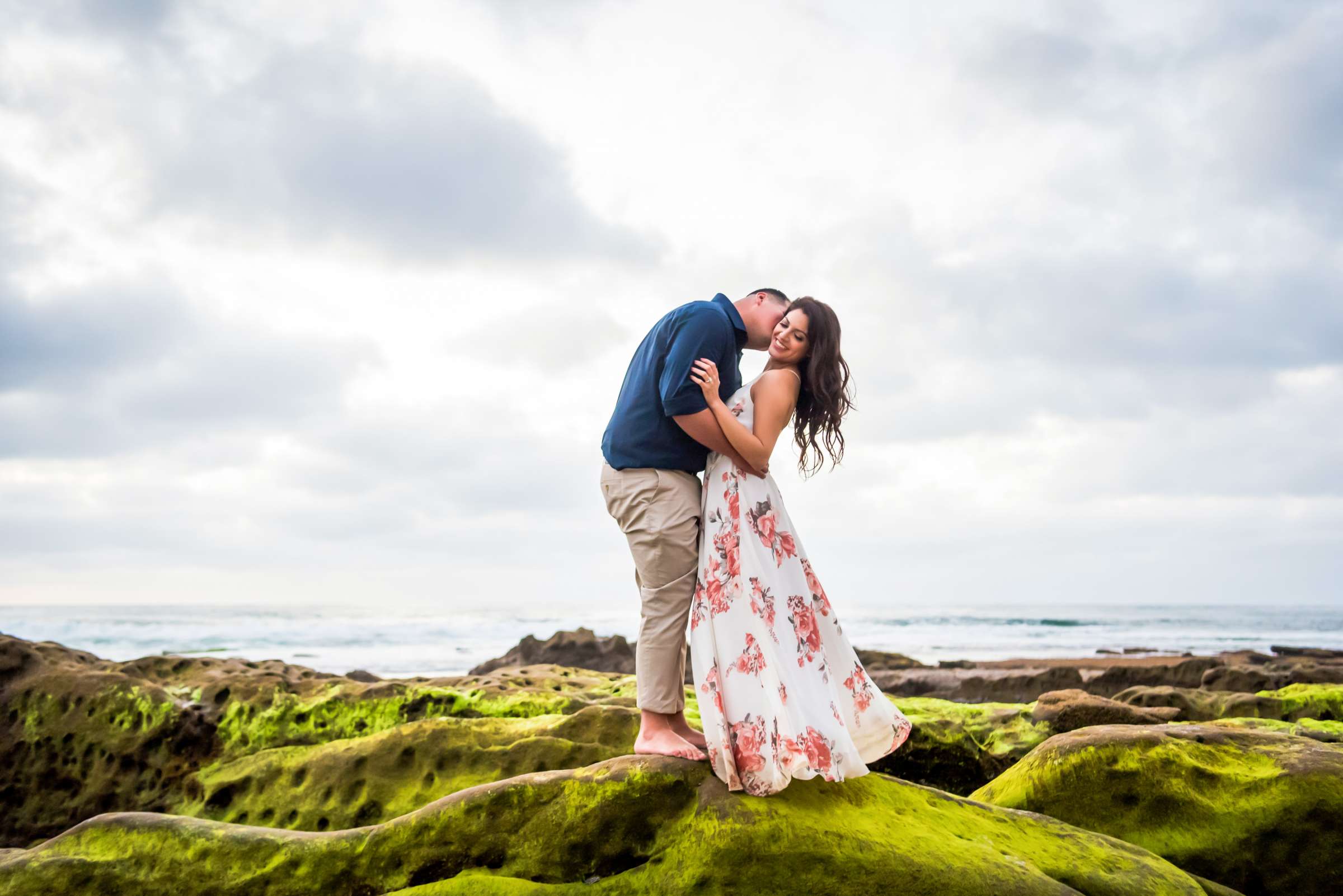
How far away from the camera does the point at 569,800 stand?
3438 mm

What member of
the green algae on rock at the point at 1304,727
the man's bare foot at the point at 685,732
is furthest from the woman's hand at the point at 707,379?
the green algae on rock at the point at 1304,727

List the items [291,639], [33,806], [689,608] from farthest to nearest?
[291,639] < [33,806] < [689,608]

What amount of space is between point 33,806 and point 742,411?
598 centimetres

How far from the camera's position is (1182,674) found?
12.4m

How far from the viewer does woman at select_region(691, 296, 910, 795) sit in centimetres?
344

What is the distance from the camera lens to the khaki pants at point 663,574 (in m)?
3.78

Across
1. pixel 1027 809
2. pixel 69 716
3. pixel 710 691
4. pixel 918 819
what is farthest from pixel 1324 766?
pixel 69 716

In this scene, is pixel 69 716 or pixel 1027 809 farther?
pixel 69 716

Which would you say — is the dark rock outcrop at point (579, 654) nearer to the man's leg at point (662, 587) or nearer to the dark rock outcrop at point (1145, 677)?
the dark rock outcrop at point (1145, 677)

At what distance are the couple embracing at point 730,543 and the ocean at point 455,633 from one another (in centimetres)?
1215

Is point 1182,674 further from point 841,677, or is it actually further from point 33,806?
point 33,806

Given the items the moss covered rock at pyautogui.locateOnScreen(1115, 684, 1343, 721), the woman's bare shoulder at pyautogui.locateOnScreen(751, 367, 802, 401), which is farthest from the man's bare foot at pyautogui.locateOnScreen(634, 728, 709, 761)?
the moss covered rock at pyautogui.locateOnScreen(1115, 684, 1343, 721)

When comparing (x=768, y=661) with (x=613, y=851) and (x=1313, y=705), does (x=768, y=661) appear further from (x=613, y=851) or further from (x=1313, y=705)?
(x=1313, y=705)

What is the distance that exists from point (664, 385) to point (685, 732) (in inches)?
59.9
